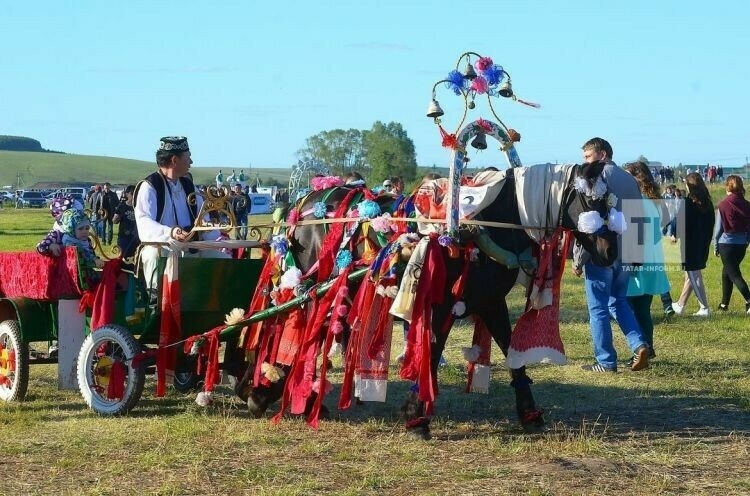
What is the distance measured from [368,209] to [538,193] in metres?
1.10

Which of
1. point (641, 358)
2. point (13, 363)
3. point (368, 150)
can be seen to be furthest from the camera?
point (368, 150)

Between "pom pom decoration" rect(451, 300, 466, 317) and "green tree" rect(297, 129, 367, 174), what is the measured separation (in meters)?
45.1

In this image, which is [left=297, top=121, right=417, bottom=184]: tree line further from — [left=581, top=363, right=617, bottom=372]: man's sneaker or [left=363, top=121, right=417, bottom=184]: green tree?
[left=581, top=363, right=617, bottom=372]: man's sneaker

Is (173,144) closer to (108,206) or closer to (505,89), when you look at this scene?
(505,89)

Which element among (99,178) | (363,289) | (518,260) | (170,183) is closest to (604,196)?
(518,260)

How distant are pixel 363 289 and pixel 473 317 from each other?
0.91 metres

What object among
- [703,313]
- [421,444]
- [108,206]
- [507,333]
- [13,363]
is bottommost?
[421,444]

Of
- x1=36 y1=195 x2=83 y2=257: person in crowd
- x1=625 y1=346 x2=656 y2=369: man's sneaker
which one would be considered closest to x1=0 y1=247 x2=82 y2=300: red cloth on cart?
x1=36 y1=195 x2=83 y2=257: person in crowd

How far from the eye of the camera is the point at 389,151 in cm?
6744

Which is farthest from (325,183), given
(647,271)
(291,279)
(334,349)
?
(647,271)

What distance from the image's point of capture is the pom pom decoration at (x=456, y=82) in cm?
647

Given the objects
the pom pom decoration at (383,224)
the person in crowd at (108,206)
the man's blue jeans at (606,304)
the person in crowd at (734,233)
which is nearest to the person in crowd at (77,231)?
the pom pom decoration at (383,224)

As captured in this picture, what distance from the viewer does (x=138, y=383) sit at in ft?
23.9

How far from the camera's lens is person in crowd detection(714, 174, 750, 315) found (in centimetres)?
1305
